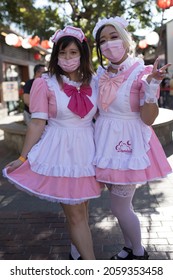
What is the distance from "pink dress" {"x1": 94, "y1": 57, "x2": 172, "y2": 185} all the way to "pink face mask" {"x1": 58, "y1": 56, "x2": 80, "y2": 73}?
0.98ft

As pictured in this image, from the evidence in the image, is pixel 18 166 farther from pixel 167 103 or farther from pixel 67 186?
pixel 167 103

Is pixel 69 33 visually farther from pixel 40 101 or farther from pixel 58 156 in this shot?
pixel 58 156

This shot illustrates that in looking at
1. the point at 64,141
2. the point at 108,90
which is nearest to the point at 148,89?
the point at 108,90

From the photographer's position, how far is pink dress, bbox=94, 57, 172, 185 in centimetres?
239

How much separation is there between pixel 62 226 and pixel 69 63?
188 cm

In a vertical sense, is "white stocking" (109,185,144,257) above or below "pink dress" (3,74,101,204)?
below

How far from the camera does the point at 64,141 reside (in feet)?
7.83

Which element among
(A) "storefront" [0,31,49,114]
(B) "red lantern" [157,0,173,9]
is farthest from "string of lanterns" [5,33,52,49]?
(B) "red lantern" [157,0,173,9]

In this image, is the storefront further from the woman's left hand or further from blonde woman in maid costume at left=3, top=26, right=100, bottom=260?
the woman's left hand

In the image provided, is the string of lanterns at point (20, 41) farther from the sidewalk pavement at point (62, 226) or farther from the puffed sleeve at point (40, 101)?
the puffed sleeve at point (40, 101)

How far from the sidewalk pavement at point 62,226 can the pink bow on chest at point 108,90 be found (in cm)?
133

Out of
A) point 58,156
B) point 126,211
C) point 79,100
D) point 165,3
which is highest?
point 165,3

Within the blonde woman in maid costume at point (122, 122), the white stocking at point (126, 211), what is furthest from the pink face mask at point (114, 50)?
the white stocking at point (126, 211)
